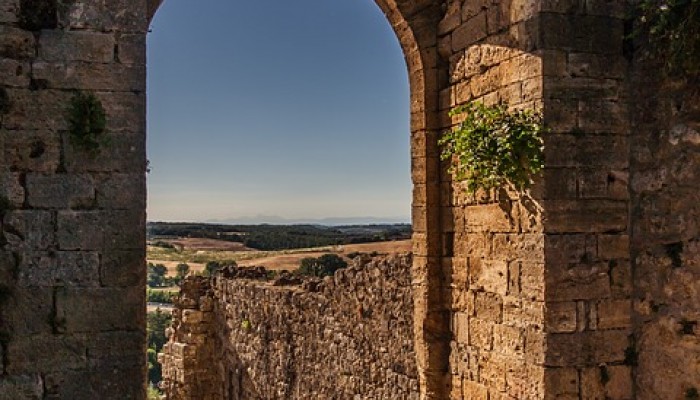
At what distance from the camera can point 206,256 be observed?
41844 mm

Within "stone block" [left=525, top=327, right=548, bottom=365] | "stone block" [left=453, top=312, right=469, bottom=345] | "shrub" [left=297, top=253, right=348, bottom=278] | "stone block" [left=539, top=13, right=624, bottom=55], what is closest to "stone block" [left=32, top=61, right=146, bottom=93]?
"stone block" [left=539, top=13, right=624, bottom=55]

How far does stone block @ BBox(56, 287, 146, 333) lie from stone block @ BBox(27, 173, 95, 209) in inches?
22.8

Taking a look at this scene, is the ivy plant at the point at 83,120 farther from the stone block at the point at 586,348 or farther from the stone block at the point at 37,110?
the stone block at the point at 586,348

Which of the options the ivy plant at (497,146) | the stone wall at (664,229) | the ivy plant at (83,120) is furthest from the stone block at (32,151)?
the stone wall at (664,229)

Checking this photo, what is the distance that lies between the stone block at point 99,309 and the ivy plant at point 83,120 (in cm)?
98

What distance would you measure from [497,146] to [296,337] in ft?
23.8

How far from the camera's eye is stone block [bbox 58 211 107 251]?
539 centimetres

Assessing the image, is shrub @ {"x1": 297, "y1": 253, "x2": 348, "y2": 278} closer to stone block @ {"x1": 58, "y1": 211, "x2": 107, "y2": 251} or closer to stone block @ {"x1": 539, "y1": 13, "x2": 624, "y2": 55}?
stone block @ {"x1": 539, "y1": 13, "x2": 624, "y2": 55}

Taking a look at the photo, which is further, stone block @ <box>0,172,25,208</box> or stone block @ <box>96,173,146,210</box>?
stone block @ <box>96,173,146,210</box>

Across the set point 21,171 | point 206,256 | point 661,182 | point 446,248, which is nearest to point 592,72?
point 661,182

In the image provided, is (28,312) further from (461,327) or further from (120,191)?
(461,327)

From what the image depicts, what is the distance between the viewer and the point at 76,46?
5.44 metres

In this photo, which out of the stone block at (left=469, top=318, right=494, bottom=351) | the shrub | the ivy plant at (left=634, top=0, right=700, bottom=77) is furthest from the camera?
the shrub

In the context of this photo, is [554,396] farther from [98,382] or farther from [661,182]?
[98,382]
